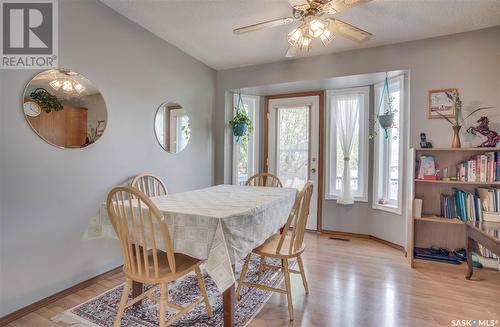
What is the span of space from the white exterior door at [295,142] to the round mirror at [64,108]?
251 cm

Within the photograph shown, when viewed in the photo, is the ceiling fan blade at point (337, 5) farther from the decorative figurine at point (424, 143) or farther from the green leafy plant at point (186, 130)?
the green leafy plant at point (186, 130)

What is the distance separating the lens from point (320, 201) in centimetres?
396

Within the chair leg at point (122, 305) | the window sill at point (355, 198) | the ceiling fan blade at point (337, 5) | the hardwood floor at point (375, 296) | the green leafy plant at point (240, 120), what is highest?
the ceiling fan blade at point (337, 5)

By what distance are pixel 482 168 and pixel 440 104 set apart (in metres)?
0.75

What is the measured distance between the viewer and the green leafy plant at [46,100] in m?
1.91

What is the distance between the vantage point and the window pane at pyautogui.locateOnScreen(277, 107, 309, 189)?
13.3 ft

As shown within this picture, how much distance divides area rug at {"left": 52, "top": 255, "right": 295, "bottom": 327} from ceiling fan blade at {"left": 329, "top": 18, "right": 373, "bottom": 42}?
2143 millimetres

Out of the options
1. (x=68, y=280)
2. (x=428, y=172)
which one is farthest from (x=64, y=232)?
(x=428, y=172)

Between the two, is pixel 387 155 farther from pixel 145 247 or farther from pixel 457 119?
pixel 145 247

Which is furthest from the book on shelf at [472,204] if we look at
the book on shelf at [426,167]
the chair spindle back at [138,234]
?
the chair spindle back at [138,234]

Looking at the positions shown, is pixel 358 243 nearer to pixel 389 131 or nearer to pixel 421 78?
pixel 389 131

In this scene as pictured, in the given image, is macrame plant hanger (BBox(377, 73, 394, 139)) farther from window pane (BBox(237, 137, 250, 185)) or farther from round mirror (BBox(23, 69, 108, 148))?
round mirror (BBox(23, 69, 108, 148))

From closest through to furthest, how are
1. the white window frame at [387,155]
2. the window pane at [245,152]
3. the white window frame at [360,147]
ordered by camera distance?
the white window frame at [387,155] < the white window frame at [360,147] < the window pane at [245,152]

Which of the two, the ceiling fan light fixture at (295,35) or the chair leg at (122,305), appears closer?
the chair leg at (122,305)
